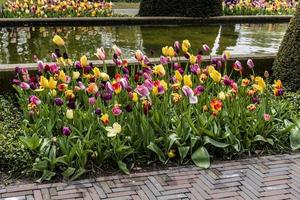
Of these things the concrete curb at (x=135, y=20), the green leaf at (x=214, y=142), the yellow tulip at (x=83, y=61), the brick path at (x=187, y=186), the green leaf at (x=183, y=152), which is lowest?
the brick path at (x=187, y=186)

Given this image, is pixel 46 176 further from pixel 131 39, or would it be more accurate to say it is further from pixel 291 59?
pixel 131 39

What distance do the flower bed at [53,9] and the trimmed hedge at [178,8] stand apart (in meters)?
0.90

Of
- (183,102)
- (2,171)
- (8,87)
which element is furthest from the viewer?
(8,87)

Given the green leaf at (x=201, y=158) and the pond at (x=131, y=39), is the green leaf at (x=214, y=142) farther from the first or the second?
the pond at (x=131, y=39)

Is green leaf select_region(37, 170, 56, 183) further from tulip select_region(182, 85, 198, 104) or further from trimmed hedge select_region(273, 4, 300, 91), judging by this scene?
trimmed hedge select_region(273, 4, 300, 91)

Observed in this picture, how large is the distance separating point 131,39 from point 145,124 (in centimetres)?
454

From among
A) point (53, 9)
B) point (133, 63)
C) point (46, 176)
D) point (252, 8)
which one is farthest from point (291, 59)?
point (252, 8)

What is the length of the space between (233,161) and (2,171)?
1832 millimetres

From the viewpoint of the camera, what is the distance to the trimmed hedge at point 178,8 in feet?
35.4

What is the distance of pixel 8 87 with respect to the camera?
218 inches

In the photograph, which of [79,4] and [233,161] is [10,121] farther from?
[79,4]

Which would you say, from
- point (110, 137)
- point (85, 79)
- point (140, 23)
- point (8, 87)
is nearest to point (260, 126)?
point (110, 137)

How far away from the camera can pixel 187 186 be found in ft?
12.5

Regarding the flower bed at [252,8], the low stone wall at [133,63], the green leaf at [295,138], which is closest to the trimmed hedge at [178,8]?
the flower bed at [252,8]
